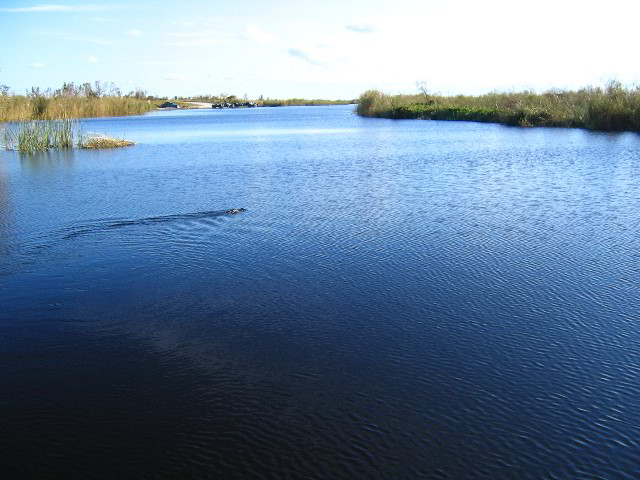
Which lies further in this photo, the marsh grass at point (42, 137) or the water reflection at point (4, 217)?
the marsh grass at point (42, 137)

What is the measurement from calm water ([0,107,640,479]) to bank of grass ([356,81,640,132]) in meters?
19.6

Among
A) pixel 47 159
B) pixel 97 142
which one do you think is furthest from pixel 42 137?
pixel 47 159

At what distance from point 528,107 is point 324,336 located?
38573mm

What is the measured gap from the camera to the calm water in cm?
515

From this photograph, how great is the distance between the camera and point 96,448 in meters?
5.25

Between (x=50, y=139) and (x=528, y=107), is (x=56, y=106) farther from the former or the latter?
(x=528, y=107)

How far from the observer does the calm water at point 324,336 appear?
5.15 metres

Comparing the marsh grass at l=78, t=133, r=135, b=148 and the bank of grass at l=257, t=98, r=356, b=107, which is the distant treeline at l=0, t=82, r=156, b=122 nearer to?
the marsh grass at l=78, t=133, r=135, b=148

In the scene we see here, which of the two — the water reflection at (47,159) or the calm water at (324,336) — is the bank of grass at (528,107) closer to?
the calm water at (324,336)

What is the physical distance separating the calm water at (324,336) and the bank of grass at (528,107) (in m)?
19.6

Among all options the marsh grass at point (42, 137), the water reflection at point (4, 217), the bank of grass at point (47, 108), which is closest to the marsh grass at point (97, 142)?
the marsh grass at point (42, 137)

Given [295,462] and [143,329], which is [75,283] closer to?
[143,329]

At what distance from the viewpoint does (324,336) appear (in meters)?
7.49

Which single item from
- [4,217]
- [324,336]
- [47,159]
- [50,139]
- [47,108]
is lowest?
[324,336]
